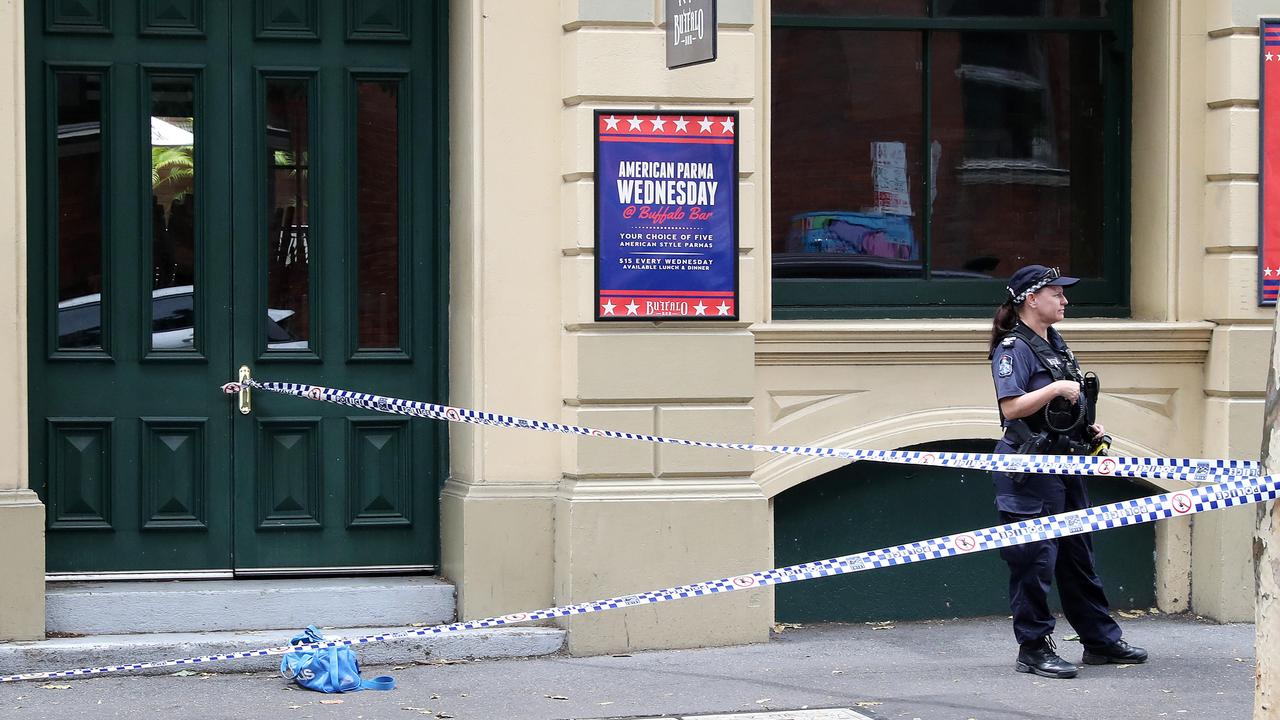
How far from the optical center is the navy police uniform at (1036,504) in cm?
739

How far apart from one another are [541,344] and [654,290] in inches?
25.3

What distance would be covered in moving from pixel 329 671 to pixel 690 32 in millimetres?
3374

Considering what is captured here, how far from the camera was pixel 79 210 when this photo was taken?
327 inches

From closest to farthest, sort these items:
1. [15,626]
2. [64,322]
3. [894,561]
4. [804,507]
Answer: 1. [894,561]
2. [15,626]
3. [64,322]
4. [804,507]

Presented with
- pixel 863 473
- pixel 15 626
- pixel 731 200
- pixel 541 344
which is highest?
pixel 731 200

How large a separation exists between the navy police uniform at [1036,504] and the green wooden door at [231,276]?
3.02m

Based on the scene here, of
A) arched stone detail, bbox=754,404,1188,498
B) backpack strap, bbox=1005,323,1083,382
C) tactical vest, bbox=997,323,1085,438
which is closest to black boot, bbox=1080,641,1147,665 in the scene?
tactical vest, bbox=997,323,1085,438

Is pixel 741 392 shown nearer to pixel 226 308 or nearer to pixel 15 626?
pixel 226 308

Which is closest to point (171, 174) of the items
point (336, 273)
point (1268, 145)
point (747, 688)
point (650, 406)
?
point (336, 273)

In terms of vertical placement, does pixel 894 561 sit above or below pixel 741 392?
below

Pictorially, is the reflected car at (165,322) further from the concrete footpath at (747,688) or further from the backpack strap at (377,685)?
the backpack strap at (377,685)

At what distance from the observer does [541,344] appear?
841 cm

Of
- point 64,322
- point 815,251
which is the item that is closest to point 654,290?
point 815,251

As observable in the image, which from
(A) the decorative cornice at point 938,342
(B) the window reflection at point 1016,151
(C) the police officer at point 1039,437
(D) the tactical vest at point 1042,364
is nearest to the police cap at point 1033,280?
(C) the police officer at point 1039,437
